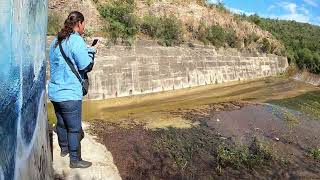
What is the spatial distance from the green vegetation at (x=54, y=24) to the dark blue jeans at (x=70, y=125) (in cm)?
846

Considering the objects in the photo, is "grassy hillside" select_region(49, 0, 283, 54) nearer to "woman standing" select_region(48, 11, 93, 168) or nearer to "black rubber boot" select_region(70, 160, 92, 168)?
"black rubber boot" select_region(70, 160, 92, 168)

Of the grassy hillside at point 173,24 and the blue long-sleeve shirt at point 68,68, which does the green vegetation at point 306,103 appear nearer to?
the grassy hillside at point 173,24

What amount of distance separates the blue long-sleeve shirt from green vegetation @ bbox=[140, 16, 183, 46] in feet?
41.0

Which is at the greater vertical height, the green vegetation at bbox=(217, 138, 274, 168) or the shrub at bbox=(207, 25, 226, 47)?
the shrub at bbox=(207, 25, 226, 47)

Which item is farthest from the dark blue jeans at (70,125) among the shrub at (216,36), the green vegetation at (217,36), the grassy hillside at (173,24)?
the shrub at (216,36)

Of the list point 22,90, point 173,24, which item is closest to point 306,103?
point 173,24

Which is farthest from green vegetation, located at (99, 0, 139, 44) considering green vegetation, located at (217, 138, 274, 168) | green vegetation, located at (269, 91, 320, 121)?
green vegetation, located at (217, 138, 274, 168)

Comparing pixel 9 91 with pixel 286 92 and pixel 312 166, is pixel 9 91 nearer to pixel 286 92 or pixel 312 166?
pixel 312 166

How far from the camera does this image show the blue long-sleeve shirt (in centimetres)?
545

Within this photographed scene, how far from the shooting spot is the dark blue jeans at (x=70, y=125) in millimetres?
5594

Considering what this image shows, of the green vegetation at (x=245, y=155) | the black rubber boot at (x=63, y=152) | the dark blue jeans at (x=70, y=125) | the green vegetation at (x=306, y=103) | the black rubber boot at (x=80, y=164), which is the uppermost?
the dark blue jeans at (x=70, y=125)

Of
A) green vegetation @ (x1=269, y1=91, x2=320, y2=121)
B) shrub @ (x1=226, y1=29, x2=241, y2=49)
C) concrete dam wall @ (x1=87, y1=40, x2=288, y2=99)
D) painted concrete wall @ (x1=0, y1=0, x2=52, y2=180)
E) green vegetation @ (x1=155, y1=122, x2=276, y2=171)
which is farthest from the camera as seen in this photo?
shrub @ (x1=226, y1=29, x2=241, y2=49)

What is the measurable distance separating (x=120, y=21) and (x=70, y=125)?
11.6 metres

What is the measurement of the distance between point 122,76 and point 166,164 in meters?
8.26
